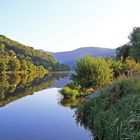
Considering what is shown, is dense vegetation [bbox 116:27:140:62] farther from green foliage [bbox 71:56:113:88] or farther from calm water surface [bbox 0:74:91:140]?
calm water surface [bbox 0:74:91:140]

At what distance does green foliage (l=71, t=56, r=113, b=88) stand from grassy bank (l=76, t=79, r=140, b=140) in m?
13.2

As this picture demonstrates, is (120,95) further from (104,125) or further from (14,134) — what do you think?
(14,134)

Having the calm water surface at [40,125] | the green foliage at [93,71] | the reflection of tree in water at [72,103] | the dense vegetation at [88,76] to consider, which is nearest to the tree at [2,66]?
the dense vegetation at [88,76]

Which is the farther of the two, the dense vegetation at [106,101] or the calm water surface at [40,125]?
the calm water surface at [40,125]

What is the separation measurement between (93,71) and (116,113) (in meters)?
20.8

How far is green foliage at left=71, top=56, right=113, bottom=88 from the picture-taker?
1379 inches

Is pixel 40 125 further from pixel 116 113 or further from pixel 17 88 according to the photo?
pixel 17 88

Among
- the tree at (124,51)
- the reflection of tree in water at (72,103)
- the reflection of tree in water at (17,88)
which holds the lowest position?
the reflection of tree in water at (17,88)

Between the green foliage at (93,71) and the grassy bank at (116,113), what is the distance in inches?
520

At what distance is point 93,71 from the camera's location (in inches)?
1384

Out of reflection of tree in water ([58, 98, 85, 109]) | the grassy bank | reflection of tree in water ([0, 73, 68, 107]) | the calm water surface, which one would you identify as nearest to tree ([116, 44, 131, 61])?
reflection of tree in water ([0, 73, 68, 107])

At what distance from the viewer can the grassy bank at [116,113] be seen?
11.9 m

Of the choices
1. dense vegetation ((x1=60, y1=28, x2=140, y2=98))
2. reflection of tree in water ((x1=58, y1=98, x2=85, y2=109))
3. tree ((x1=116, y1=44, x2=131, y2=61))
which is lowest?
reflection of tree in water ((x1=58, y1=98, x2=85, y2=109))

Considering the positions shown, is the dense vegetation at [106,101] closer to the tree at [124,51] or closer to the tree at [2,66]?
the tree at [124,51]
